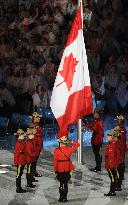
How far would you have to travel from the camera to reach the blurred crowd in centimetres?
2048

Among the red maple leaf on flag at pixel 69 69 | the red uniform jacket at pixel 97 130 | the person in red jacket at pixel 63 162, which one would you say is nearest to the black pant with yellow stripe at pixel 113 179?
the person in red jacket at pixel 63 162

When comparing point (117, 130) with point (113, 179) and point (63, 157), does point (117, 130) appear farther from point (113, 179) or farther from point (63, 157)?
point (63, 157)

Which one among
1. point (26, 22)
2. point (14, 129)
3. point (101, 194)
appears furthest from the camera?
point (26, 22)

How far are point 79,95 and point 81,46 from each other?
4.34 feet

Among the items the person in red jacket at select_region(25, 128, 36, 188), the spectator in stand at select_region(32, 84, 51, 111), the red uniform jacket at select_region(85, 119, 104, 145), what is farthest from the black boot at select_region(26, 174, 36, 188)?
the spectator in stand at select_region(32, 84, 51, 111)

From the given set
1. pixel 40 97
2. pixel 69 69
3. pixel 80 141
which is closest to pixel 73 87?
pixel 69 69

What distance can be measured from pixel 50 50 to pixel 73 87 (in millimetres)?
7186

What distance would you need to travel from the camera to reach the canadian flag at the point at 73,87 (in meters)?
14.5

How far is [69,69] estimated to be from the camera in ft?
49.5

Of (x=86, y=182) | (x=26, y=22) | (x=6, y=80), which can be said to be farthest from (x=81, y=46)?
(x=26, y=22)

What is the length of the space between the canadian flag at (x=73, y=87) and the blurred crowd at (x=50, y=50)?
4626 millimetres

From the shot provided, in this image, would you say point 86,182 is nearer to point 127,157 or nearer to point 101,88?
point 127,157

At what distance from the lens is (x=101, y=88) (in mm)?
21000

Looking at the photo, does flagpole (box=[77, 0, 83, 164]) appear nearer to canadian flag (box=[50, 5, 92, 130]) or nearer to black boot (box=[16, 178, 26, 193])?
canadian flag (box=[50, 5, 92, 130])
